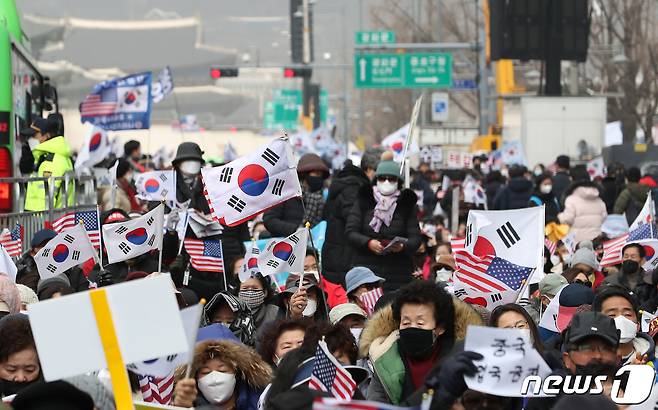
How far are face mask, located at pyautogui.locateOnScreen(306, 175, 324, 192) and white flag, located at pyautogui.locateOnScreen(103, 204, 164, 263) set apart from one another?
9.99 ft

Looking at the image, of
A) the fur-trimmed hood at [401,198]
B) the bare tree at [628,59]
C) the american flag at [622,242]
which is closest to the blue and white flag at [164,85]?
the bare tree at [628,59]

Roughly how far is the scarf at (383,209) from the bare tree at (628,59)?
103ft

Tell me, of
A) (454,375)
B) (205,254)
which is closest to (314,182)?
(205,254)

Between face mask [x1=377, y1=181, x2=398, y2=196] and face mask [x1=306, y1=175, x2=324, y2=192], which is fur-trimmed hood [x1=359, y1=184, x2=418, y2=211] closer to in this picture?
face mask [x1=377, y1=181, x2=398, y2=196]

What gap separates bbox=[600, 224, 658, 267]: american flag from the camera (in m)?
13.4

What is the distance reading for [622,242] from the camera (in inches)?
535

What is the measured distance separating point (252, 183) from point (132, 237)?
3.16ft

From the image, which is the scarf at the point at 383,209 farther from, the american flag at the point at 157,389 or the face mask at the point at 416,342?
the american flag at the point at 157,389

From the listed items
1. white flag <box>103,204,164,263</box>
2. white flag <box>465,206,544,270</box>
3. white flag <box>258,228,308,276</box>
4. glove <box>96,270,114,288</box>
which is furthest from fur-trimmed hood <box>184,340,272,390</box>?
white flag <box>103,204,164,263</box>

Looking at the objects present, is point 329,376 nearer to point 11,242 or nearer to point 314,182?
point 11,242

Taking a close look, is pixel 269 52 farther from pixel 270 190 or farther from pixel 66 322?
pixel 66 322

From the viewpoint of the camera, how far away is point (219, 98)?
78312 millimetres

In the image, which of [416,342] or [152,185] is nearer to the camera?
[416,342]

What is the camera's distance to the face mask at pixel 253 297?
10.7m
